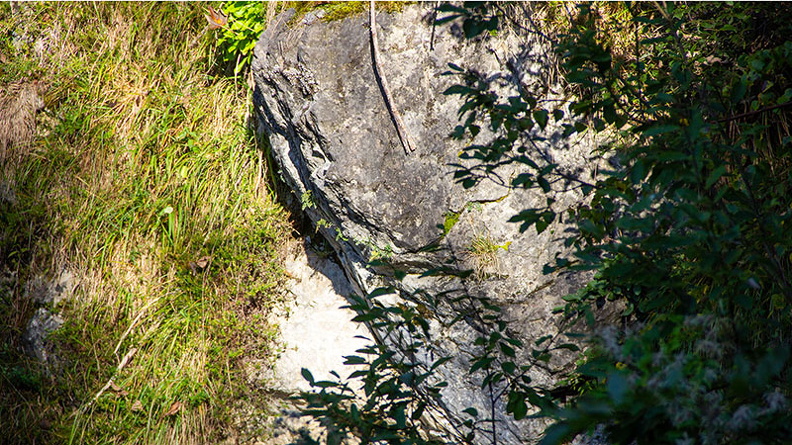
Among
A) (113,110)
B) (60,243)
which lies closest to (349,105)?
(113,110)

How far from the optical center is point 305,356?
11.7 feet

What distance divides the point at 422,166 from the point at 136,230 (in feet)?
6.91

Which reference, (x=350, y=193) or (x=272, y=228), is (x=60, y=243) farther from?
(x=350, y=193)

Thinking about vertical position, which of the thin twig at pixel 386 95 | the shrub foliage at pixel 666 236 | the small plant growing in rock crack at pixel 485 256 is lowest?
the shrub foliage at pixel 666 236

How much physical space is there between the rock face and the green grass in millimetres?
912

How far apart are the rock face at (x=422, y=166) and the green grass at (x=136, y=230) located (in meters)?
0.91

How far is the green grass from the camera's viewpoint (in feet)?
11.3

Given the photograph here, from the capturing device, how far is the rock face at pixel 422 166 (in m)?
2.86

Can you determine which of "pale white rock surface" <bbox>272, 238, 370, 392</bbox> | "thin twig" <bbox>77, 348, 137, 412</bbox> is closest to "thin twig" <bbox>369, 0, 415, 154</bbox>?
"pale white rock surface" <bbox>272, 238, 370, 392</bbox>

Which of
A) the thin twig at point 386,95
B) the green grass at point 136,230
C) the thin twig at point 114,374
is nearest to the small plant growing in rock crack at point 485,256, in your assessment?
the thin twig at point 386,95

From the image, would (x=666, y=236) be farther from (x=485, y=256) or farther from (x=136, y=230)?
(x=136, y=230)

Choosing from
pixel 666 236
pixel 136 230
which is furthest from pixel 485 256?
pixel 136 230

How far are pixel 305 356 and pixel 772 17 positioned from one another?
10.4 ft

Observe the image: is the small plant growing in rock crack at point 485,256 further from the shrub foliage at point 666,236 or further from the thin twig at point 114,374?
the thin twig at point 114,374
